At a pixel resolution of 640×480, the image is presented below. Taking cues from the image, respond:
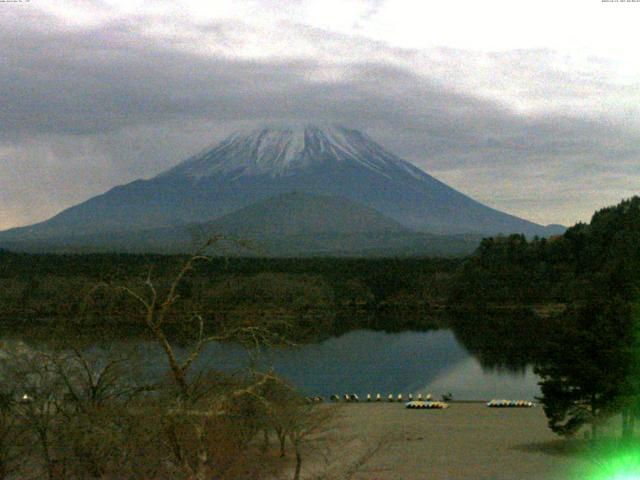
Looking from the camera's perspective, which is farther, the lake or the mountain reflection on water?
the mountain reflection on water

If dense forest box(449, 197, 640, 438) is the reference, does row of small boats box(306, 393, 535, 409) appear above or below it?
below

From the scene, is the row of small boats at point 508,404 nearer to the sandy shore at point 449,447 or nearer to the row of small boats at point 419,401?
the row of small boats at point 419,401

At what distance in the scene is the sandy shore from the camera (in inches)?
604

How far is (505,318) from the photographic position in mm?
59188

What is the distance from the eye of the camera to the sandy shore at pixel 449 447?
15352 mm

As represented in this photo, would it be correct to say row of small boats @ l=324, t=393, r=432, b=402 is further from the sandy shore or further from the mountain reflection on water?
the sandy shore

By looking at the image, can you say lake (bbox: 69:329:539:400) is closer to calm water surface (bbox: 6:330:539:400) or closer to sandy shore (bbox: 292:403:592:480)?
calm water surface (bbox: 6:330:539:400)

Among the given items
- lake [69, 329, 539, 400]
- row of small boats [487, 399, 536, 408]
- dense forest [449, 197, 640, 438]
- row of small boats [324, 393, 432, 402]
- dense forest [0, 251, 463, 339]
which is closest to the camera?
dense forest [449, 197, 640, 438]

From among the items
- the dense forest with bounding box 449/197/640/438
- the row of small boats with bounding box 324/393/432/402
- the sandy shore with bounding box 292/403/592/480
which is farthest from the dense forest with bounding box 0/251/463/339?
the sandy shore with bounding box 292/403/592/480

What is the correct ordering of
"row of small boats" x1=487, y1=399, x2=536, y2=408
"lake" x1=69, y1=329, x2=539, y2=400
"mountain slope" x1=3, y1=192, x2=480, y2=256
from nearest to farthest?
"row of small boats" x1=487, y1=399, x2=536, y2=408, "lake" x1=69, y1=329, x2=539, y2=400, "mountain slope" x1=3, y1=192, x2=480, y2=256

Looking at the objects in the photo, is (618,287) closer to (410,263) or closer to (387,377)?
(387,377)

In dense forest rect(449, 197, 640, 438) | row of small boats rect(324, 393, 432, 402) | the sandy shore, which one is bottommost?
row of small boats rect(324, 393, 432, 402)

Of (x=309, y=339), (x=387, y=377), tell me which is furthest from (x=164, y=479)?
(x=309, y=339)

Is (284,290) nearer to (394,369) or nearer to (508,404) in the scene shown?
(394,369)
